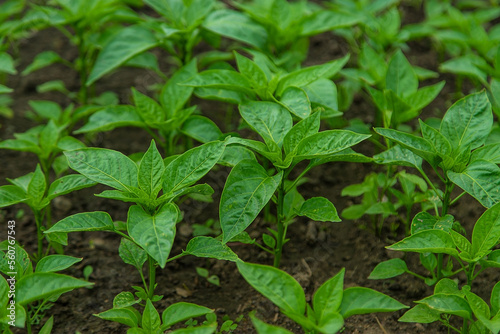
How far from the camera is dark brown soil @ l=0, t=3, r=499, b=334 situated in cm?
264

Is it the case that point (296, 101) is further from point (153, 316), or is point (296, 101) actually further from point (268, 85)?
point (153, 316)

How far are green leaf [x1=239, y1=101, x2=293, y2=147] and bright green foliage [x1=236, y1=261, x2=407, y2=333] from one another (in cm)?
68

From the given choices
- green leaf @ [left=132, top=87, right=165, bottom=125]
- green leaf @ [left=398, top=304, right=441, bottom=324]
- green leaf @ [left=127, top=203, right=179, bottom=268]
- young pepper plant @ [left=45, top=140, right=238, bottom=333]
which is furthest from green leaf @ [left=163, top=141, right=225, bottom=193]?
green leaf @ [left=398, top=304, right=441, bottom=324]

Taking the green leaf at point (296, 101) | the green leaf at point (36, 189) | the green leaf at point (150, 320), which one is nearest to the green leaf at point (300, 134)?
the green leaf at point (296, 101)

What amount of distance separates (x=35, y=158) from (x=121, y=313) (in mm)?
1783

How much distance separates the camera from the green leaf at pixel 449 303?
2146mm

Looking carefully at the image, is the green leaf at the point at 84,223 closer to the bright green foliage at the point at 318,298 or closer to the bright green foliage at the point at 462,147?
the bright green foliage at the point at 318,298

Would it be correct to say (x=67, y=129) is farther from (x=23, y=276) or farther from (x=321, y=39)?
(x=321, y=39)

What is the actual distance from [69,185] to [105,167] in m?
0.25

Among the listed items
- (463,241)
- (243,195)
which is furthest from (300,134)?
(463,241)

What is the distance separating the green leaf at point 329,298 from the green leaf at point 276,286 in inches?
2.7

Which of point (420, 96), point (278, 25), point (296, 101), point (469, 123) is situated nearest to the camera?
point (469, 123)

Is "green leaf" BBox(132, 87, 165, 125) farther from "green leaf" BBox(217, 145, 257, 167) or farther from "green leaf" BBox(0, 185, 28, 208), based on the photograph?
"green leaf" BBox(0, 185, 28, 208)

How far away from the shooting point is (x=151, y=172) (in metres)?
2.41
